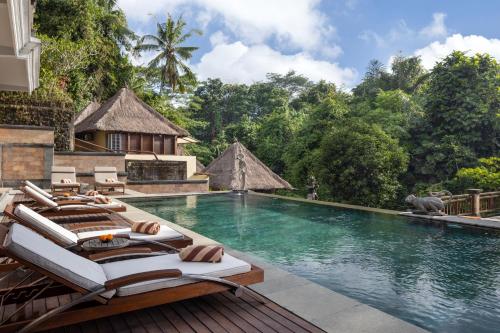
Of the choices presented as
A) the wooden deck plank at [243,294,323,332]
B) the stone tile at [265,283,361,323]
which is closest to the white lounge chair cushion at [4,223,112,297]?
the wooden deck plank at [243,294,323,332]

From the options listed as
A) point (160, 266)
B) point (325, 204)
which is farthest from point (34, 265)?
point (325, 204)

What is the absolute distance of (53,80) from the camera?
58.6 feet

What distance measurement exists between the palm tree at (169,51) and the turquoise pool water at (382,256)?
24920 millimetres

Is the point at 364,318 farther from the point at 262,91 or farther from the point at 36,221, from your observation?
the point at 262,91

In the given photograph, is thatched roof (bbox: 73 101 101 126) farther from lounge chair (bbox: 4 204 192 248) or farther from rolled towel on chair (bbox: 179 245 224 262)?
rolled towel on chair (bbox: 179 245 224 262)

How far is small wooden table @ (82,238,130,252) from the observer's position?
3838 mm

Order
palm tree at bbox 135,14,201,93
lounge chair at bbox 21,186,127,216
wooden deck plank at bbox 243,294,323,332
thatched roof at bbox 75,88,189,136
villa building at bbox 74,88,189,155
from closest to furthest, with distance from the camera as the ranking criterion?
1. wooden deck plank at bbox 243,294,323,332
2. lounge chair at bbox 21,186,127,216
3. thatched roof at bbox 75,88,189,136
4. villa building at bbox 74,88,189,155
5. palm tree at bbox 135,14,201,93

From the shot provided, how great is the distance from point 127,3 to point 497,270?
33.3 metres

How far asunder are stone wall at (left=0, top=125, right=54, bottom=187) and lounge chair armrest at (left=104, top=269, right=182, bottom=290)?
45.6 feet

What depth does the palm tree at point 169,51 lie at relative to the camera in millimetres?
33406

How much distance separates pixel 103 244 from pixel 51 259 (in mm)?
1562

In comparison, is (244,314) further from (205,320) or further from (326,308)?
(326,308)

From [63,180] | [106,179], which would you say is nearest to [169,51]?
[106,179]

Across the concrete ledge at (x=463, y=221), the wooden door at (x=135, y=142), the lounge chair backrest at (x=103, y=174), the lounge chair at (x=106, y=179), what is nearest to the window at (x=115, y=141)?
the wooden door at (x=135, y=142)
